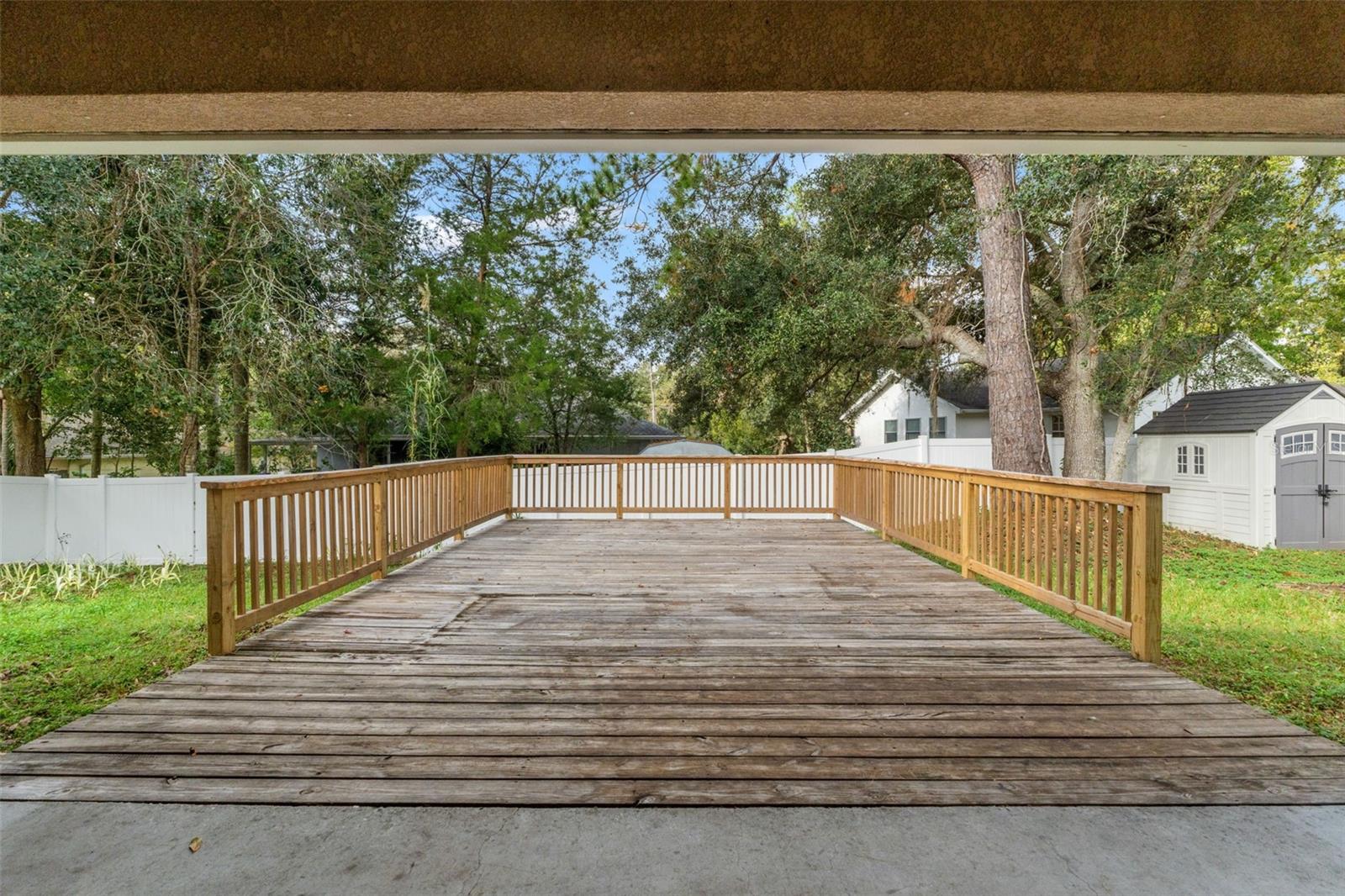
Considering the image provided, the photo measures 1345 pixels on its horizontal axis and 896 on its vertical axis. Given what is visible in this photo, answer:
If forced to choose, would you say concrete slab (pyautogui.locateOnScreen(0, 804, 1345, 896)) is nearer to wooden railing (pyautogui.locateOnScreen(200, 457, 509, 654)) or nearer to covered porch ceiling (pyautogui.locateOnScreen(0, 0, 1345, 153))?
wooden railing (pyautogui.locateOnScreen(200, 457, 509, 654))

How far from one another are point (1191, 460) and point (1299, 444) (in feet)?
4.74

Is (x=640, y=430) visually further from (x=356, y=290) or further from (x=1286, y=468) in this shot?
(x=1286, y=468)

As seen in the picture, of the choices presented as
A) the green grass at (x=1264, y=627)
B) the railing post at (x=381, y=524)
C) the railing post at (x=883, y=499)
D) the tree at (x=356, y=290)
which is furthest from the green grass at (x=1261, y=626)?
the tree at (x=356, y=290)

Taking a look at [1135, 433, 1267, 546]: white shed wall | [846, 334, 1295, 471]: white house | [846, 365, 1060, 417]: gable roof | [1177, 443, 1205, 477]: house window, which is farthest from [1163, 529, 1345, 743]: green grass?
[846, 365, 1060, 417]: gable roof

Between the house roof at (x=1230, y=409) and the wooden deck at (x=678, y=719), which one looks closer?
the wooden deck at (x=678, y=719)

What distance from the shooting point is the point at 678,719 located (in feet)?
7.85

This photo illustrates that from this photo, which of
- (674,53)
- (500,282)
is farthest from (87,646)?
(500,282)

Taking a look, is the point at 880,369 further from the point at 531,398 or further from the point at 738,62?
the point at 738,62

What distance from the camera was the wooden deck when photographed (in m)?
1.95

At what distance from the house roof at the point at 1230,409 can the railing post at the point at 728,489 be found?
24.6 feet

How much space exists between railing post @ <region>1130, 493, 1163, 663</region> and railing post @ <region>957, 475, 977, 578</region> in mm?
1641

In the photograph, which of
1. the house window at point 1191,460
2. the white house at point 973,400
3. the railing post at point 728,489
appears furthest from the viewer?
the house window at point 1191,460

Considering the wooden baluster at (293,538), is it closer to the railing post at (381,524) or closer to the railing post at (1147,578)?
the railing post at (381,524)

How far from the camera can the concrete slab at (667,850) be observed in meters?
1.54
